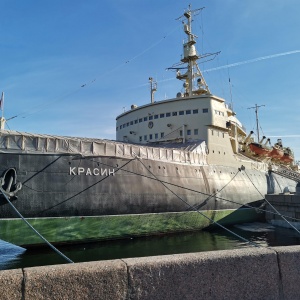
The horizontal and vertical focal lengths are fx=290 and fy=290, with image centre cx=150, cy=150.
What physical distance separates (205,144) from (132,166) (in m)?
8.03

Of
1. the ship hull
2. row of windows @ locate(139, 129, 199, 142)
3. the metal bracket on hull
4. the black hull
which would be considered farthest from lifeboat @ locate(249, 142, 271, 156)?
the metal bracket on hull

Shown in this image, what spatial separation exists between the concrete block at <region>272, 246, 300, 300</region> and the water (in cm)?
925

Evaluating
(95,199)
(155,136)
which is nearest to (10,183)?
(95,199)

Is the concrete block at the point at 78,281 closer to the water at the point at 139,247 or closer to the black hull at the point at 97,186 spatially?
the black hull at the point at 97,186

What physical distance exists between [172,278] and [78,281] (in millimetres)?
1102

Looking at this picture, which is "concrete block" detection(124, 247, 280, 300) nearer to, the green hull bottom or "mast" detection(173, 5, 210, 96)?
the green hull bottom

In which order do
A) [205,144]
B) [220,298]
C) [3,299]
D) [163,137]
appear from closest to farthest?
1. [3,299]
2. [220,298]
3. [205,144]
4. [163,137]

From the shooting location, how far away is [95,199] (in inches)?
559

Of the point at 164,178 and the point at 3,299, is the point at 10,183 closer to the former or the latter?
the point at 164,178

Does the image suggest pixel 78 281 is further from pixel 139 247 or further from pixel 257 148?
pixel 257 148

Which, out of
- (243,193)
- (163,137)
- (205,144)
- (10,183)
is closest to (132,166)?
(10,183)

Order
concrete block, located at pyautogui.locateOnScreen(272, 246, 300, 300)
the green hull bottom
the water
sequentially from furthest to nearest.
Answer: the green hull bottom < the water < concrete block, located at pyautogui.locateOnScreen(272, 246, 300, 300)

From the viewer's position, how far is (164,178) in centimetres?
1703

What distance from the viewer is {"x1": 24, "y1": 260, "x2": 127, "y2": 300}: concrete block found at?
306 centimetres
